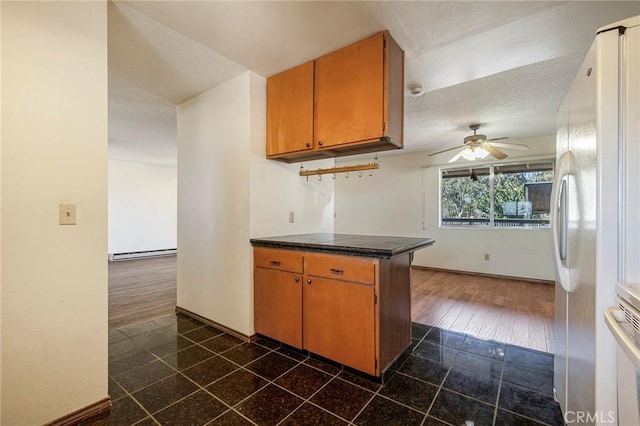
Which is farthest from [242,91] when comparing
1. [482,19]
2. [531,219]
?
[531,219]

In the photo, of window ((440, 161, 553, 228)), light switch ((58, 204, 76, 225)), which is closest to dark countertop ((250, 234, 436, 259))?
light switch ((58, 204, 76, 225))

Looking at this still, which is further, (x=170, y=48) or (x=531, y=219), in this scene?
(x=531, y=219)

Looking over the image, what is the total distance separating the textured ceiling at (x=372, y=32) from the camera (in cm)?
168

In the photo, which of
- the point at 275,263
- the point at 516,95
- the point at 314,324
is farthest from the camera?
the point at 516,95

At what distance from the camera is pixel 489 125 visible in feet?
13.0

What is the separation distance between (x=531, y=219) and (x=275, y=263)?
4.53 meters

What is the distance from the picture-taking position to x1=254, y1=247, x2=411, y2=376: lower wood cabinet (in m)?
1.79

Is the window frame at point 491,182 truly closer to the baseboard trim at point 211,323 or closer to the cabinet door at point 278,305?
the cabinet door at point 278,305

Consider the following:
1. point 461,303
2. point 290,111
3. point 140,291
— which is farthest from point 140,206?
point 461,303

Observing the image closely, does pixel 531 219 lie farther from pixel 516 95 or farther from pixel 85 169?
pixel 85 169

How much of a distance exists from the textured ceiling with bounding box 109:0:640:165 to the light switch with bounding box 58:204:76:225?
1.25m

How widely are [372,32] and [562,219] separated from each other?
1.61 metres

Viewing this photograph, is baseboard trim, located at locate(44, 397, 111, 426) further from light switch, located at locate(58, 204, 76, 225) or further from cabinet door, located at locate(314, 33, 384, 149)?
cabinet door, located at locate(314, 33, 384, 149)

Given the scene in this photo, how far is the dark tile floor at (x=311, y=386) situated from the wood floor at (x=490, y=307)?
12.6 inches
